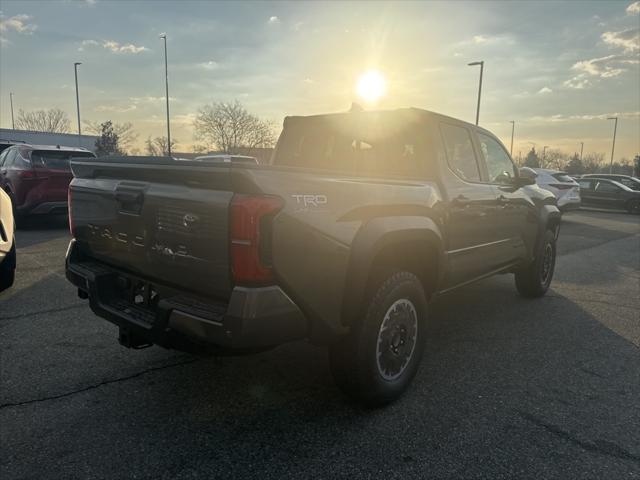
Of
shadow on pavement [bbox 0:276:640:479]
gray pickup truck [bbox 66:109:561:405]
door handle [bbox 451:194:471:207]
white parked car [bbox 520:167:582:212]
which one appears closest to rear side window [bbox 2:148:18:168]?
shadow on pavement [bbox 0:276:640:479]

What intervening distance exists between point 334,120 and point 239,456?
2.87 m

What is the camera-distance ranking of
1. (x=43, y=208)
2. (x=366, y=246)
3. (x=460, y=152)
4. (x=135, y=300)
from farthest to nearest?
1. (x=43, y=208)
2. (x=460, y=152)
3. (x=135, y=300)
4. (x=366, y=246)

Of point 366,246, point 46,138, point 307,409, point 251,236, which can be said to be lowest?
point 307,409

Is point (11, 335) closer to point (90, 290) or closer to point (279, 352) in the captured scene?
point (90, 290)

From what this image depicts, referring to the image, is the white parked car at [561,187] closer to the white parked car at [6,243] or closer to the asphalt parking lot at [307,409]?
the asphalt parking lot at [307,409]

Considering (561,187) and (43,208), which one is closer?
(43,208)

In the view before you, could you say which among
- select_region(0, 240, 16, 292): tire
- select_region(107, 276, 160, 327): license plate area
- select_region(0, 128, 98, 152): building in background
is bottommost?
select_region(0, 240, 16, 292): tire

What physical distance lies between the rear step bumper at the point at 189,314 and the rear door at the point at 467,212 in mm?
1732

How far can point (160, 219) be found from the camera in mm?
2395

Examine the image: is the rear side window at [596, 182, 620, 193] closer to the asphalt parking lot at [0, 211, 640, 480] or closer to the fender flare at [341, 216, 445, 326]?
the asphalt parking lot at [0, 211, 640, 480]

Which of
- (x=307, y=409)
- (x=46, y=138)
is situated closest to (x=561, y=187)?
(x=307, y=409)

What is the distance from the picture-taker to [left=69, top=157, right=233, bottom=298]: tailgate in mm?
2176

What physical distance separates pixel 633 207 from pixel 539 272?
1720 centimetres

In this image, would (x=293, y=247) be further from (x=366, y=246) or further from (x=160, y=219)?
(x=160, y=219)
